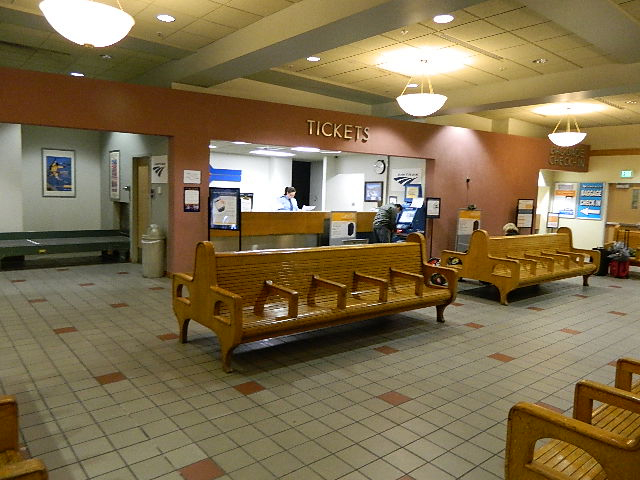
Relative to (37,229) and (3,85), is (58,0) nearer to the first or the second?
(3,85)

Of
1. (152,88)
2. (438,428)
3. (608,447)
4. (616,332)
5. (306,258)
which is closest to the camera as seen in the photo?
(608,447)

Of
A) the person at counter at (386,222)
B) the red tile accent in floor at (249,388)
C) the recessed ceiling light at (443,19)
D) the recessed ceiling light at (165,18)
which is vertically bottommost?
the red tile accent in floor at (249,388)

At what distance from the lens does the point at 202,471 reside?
257 cm

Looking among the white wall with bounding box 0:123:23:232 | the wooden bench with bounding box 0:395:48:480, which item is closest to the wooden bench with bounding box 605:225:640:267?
the wooden bench with bounding box 0:395:48:480

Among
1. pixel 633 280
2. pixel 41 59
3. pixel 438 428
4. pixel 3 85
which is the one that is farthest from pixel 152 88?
pixel 633 280

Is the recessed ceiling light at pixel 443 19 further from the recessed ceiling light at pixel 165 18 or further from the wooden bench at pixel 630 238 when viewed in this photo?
the wooden bench at pixel 630 238

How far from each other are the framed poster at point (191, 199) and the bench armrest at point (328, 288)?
11.8 ft

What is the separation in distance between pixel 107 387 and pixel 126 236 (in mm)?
7268

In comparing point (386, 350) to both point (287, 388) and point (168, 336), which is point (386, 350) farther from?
point (168, 336)

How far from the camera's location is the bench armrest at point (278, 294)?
13.8 ft

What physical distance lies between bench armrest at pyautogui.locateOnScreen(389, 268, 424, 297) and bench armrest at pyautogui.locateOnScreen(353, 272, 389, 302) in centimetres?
44

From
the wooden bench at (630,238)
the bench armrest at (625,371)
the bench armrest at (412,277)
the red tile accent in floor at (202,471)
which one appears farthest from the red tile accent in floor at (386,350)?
the wooden bench at (630,238)

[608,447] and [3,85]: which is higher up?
[3,85]

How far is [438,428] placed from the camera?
10.3 ft
